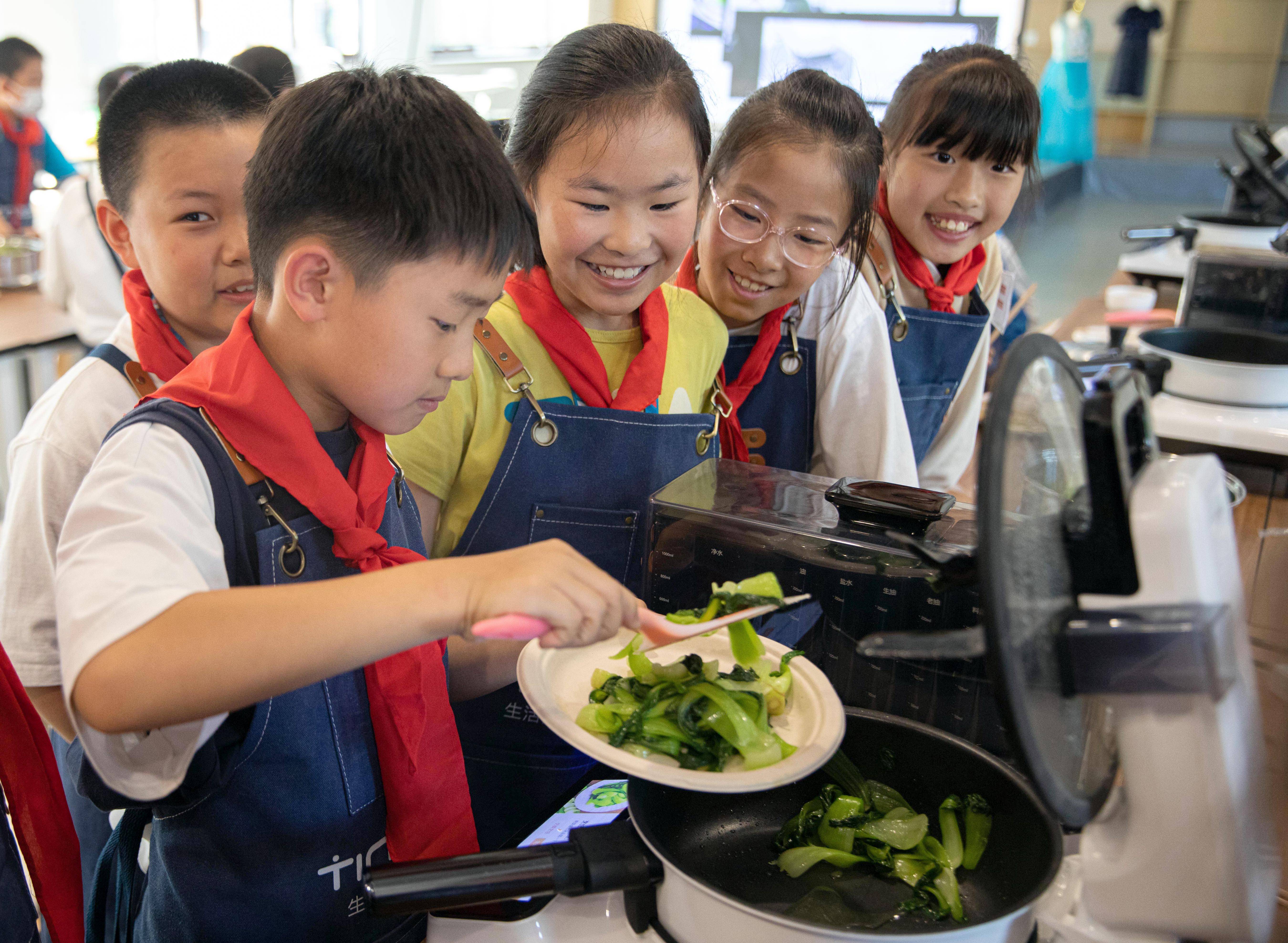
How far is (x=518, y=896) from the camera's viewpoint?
2.28 feet

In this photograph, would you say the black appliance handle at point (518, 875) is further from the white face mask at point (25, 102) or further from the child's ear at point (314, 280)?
the white face mask at point (25, 102)

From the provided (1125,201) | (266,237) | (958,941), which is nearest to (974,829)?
(958,941)

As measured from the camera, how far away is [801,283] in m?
1.39

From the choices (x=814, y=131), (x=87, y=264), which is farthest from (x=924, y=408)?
(x=87, y=264)

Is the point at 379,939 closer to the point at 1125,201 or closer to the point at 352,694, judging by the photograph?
the point at 352,694

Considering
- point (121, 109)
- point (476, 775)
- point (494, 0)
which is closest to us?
point (121, 109)

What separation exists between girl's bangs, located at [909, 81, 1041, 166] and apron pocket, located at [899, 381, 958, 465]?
398 mm

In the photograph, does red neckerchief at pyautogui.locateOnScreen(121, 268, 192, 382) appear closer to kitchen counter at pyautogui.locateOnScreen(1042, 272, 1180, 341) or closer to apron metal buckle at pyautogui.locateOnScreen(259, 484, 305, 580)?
apron metal buckle at pyautogui.locateOnScreen(259, 484, 305, 580)

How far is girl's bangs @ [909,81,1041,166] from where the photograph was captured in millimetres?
1582

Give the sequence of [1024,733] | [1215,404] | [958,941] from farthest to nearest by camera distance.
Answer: [1215,404]
[958,941]
[1024,733]

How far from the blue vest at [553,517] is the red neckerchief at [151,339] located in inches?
15.7

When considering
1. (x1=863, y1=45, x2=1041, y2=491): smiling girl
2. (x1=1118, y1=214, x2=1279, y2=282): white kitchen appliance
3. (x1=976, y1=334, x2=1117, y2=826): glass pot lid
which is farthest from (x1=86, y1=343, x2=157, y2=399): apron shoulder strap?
(x1=1118, y1=214, x2=1279, y2=282): white kitchen appliance

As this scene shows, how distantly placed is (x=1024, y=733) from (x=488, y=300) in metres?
0.57

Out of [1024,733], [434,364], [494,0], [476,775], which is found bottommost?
[476,775]
